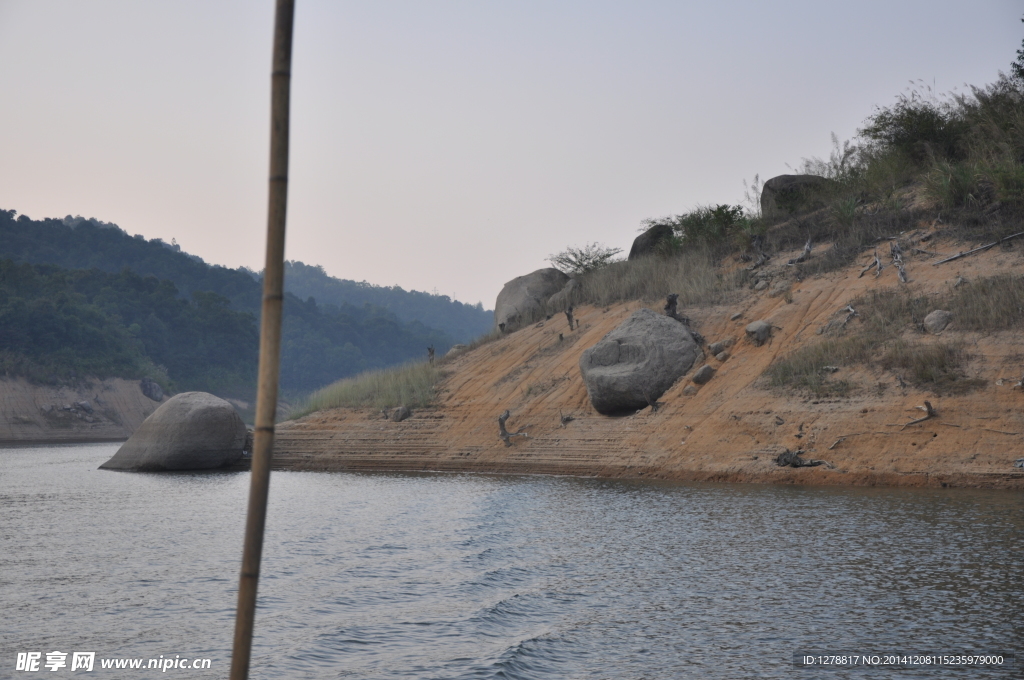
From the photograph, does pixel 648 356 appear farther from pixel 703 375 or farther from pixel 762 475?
pixel 762 475

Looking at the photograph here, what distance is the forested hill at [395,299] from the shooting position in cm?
14600

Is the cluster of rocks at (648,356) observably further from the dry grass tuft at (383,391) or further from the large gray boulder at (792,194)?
the dry grass tuft at (383,391)

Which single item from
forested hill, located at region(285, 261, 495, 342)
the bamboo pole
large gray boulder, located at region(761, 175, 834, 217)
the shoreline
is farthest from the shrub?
forested hill, located at region(285, 261, 495, 342)

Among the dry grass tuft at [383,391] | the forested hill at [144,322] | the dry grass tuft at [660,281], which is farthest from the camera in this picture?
the forested hill at [144,322]

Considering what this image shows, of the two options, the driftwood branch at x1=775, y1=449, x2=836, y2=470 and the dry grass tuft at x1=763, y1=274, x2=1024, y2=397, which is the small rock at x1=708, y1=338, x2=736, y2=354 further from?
the driftwood branch at x1=775, y1=449, x2=836, y2=470

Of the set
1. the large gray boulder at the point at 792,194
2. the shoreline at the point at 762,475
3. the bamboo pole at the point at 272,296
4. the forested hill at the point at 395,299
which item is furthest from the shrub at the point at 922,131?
the forested hill at the point at 395,299

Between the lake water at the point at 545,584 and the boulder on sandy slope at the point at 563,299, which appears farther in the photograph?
the boulder on sandy slope at the point at 563,299

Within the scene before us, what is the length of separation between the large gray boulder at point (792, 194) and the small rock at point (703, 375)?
31.3 feet

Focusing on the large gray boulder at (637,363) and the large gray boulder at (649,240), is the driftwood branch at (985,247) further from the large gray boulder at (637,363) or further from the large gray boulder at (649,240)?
the large gray boulder at (649,240)

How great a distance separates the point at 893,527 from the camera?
371 inches

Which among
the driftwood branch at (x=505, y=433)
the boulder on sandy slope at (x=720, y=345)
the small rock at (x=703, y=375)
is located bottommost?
the driftwood branch at (x=505, y=433)

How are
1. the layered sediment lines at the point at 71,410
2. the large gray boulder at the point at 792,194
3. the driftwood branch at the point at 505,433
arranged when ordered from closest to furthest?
1. the driftwood branch at the point at 505,433
2. the large gray boulder at the point at 792,194
3. the layered sediment lines at the point at 71,410

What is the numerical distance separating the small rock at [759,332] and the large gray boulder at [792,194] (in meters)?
7.94

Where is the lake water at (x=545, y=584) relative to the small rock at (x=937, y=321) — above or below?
below
